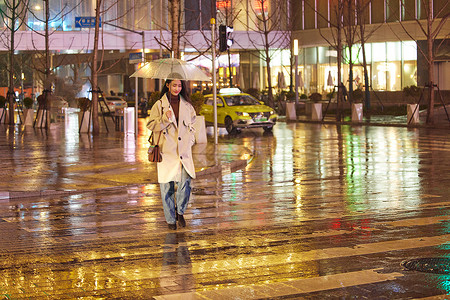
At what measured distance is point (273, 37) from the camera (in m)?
62.6

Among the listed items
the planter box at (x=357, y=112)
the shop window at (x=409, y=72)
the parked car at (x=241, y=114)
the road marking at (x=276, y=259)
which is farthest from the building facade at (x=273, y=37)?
the road marking at (x=276, y=259)

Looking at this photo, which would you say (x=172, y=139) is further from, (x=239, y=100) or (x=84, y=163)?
(x=239, y=100)

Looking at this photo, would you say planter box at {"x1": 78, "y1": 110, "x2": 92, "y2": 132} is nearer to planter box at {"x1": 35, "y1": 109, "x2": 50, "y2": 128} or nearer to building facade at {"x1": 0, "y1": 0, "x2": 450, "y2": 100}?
planter box at {"x1": 35, "y1": 109, "x2": 50, "y2": 128}

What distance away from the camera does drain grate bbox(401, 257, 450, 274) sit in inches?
274

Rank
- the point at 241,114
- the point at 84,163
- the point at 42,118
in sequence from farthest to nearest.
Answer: the point at 42,118 < the point at 241,114 < the point at 84,163

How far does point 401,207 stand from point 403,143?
42.5 ft

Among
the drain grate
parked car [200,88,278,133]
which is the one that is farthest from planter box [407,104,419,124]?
the drain grate

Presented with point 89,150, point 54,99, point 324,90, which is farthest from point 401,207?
point 324,90

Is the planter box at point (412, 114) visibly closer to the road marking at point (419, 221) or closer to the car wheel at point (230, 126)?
the car wheel at point (230, 126)

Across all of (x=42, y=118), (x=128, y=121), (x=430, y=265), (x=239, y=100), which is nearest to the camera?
(x=430, y=265)

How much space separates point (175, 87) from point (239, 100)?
79.3 feet

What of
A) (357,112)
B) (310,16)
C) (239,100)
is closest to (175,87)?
(239,100)

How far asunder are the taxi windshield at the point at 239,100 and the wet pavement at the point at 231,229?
14.0 metres

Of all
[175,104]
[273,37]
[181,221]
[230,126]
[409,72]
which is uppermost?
[273,37]
